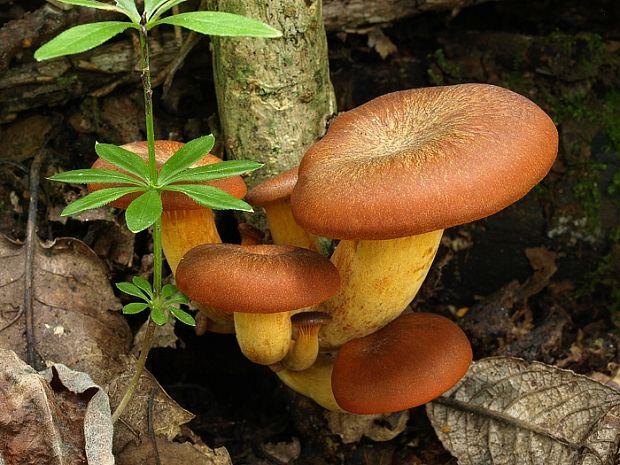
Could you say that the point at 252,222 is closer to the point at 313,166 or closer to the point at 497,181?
the point at 313,166

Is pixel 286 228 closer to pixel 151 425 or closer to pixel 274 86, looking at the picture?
pixel 274 86

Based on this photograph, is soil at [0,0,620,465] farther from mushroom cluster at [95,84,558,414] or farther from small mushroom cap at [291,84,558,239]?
small mushroom cap at [291,84,558,239]

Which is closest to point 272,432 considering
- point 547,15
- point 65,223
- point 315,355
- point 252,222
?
point 315,355

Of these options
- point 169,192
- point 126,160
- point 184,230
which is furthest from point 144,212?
point 184,230

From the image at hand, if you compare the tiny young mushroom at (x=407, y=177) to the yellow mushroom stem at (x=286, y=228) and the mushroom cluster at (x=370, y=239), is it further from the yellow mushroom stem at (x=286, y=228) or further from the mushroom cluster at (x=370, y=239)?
the yellow mushroom stem at (x=286, y=228)

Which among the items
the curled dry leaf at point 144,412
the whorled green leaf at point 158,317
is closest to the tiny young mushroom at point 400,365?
the curled dry leaf at point 144,412
